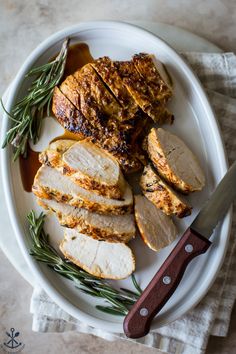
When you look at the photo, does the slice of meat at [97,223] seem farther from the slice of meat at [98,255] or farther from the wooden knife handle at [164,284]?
the wooden knife handle at [164,284]

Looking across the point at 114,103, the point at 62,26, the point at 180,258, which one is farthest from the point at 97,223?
the point at 62,26

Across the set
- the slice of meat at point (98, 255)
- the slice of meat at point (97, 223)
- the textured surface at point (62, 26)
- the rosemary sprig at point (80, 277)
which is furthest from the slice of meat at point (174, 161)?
the textured surface at point (62, 26)

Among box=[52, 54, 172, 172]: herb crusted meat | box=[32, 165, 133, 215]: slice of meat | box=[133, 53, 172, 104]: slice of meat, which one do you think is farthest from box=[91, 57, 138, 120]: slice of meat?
box=[32, 165, 133, 215]: slice of meat

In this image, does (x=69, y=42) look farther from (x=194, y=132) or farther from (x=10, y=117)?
(x=194, y=132)

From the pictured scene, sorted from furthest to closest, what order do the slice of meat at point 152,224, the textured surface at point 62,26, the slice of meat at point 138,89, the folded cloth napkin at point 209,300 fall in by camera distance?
1. the textured surface at point 62,26
2. the folded cloth napkin at point 209,300
3. the slice of meat at point 152,224
4. the slice of meat at point 138,89

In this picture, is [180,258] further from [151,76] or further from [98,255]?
[151,76]

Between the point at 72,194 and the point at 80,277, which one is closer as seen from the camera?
the point at 72,194
